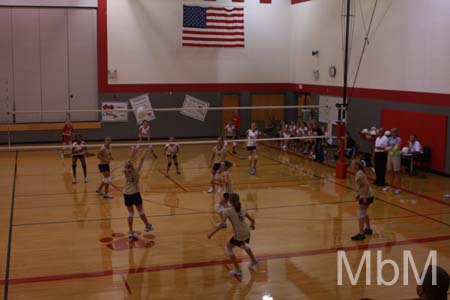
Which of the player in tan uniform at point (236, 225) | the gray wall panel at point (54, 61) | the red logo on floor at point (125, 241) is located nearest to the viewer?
the player in tan uniform at point (236, 225)

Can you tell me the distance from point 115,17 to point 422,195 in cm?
1835

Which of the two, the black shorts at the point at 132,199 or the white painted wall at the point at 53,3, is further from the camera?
the white painted wall at the point at 53,3

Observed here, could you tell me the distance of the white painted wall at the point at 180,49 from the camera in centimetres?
2841

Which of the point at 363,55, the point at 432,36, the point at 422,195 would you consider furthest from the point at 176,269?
the point at 363,55

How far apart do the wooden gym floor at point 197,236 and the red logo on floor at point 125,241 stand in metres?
0.02

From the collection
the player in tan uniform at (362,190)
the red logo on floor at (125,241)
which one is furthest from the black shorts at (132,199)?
the player in tan uniform at (362,190)

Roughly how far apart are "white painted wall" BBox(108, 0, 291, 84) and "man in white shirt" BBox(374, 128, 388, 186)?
44.0 feet

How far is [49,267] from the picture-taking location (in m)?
10.7

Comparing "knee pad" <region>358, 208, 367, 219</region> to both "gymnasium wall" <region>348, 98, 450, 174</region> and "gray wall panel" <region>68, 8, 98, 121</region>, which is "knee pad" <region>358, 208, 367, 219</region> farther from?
"gray wall panel" <region>68, 8, 98, 121</region>

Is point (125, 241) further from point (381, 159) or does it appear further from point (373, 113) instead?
point (373, 113)

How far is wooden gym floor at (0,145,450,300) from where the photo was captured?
32.1 feet

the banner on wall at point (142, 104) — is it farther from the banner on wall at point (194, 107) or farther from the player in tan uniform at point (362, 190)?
the player in tan uniform at point (362, 190)

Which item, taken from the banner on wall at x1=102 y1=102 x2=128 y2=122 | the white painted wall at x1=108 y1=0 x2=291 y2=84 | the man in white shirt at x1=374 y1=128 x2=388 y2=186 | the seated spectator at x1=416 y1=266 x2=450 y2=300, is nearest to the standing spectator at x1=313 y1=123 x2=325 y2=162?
the man in white shirt at x1=374 y1=128 x2=388 y2=186

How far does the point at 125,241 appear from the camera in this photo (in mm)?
12398
